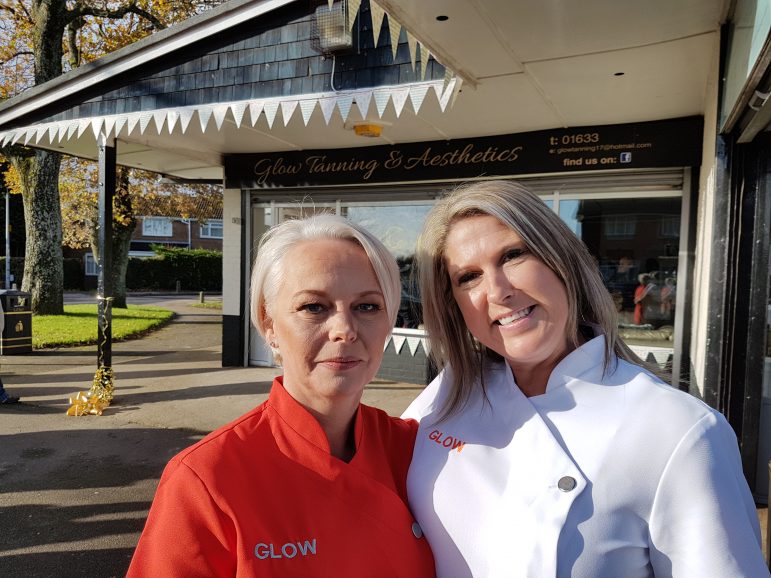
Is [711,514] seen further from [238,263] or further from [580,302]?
[238,263]

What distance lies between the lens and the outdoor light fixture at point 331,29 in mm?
5534

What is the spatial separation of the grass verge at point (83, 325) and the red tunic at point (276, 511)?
11.4 metres

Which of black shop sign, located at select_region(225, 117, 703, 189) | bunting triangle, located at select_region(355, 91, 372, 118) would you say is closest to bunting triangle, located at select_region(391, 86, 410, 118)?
bunting triangle, located at select_region(355, 91, 372, 118)


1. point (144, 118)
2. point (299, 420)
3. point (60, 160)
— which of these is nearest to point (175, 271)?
point (60, 160)

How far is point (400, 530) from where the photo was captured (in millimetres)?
1431

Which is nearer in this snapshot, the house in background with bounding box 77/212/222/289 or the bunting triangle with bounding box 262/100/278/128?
the bunting triangle with bounding box 262/100/278/128

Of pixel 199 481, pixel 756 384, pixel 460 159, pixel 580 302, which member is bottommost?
pixel 756 384

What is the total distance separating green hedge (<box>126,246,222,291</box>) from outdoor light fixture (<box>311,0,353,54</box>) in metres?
30.4

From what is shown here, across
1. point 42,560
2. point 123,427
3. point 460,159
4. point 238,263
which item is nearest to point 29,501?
point 42,560

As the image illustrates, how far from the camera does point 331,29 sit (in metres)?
5.79

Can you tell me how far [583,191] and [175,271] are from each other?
106ft

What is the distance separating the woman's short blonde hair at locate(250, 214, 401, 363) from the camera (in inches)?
60.2

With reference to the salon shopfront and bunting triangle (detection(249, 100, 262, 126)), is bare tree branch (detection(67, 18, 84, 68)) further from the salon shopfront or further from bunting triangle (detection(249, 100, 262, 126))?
bunting triangle (detection(249, 100, 262, 126))

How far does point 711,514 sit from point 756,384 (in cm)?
323
